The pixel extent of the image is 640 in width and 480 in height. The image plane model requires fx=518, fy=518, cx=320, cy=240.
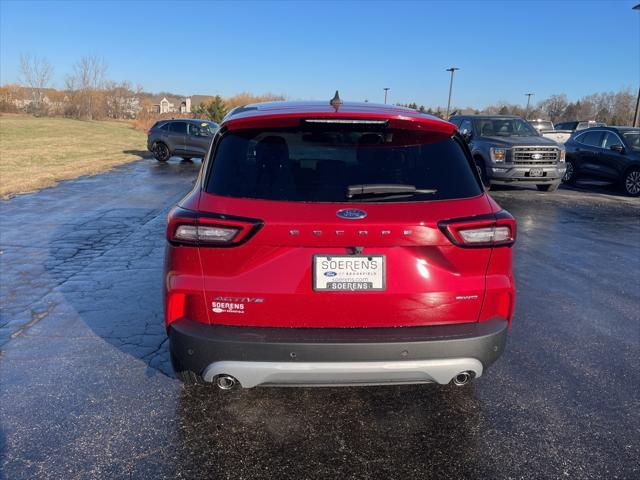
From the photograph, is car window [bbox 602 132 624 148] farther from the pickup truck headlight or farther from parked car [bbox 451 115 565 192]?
the pickup truck headlight

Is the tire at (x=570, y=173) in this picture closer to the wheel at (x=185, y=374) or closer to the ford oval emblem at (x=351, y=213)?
the ford oval emblem at (x=351, y=213)

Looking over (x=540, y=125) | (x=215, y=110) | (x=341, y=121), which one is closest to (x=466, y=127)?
(x=341, y=121)

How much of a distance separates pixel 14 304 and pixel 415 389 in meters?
3.86

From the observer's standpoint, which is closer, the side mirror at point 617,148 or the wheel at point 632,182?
the wheel at point 632,182

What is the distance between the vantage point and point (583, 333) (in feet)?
15.0

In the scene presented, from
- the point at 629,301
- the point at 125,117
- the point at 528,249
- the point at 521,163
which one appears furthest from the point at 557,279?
the point at 125,117

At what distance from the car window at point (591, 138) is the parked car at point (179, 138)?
45.1 ft

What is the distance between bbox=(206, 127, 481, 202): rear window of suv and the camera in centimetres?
273

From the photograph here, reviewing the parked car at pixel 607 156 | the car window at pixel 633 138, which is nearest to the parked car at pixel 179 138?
the parked car at pixel 607 156

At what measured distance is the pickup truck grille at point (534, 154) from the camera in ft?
42.0

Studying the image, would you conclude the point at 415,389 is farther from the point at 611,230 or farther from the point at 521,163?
the point at 521,163

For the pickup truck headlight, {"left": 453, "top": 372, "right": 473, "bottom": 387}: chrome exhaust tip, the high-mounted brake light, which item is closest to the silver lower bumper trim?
{"left": 453, "top": 372, "right": 473, "bottom": 387}: chrome exhaust tip

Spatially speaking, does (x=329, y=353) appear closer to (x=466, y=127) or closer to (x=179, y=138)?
(x=466, y=127)

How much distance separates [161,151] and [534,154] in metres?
15.1
